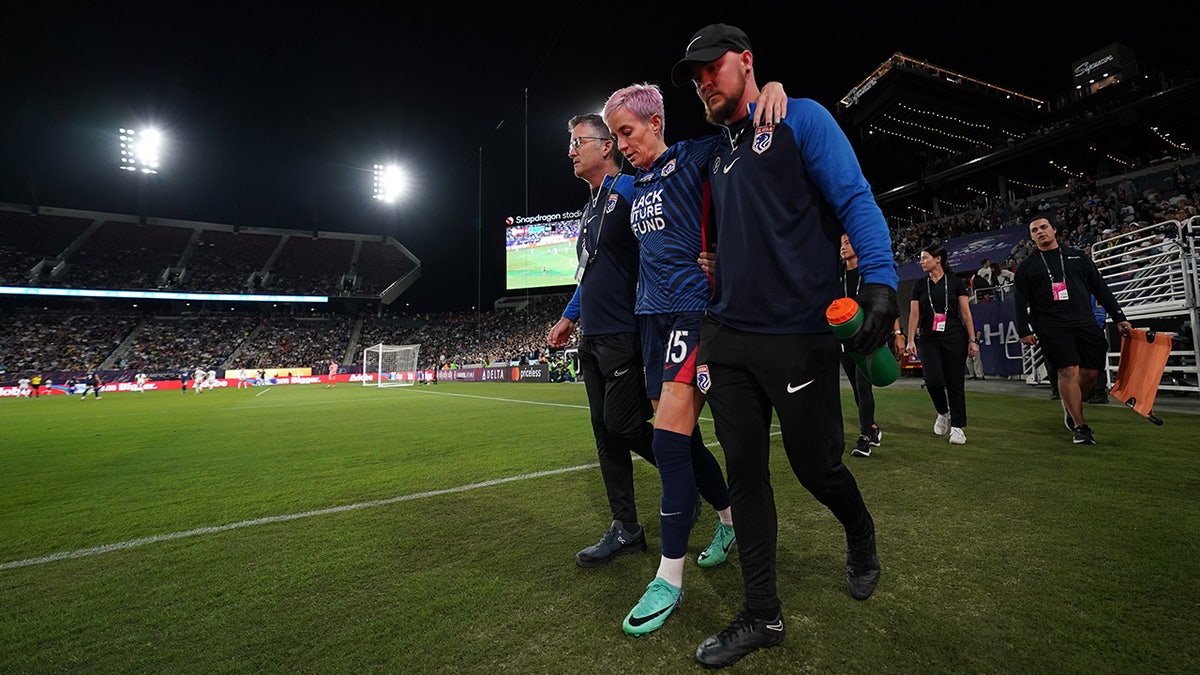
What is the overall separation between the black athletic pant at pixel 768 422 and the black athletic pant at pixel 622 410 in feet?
2.30

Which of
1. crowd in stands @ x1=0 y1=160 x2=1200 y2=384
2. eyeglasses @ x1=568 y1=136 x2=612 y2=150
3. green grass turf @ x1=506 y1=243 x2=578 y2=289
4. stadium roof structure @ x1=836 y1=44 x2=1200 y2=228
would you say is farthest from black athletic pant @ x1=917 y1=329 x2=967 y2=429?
green grass turf @ x1=506 y1=243 x2=578 y2=289

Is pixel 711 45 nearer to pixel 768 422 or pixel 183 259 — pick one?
pixel 768 422

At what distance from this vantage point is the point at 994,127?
34062 mm

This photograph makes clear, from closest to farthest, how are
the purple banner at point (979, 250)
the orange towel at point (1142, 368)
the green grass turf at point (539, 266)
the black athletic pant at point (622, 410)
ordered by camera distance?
the black athletic pant at point (622, 410) < the orange towel at point (1142, 368) < the purple banner at point (979, 250) < the green grass turf at point (539, 266)

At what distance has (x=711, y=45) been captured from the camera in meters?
1.87

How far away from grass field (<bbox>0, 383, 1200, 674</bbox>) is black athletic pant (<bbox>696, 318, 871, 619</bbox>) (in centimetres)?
34

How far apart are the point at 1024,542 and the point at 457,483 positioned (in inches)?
136

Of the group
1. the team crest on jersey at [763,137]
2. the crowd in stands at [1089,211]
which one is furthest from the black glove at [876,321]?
the crowd in stands at [1089,211]

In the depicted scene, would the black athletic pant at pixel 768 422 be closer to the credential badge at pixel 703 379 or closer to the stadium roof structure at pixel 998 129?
the credential badge at pixel 703 379

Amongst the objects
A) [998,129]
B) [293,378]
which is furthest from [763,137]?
[998,129]

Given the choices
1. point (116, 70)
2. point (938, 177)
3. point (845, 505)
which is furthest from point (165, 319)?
point (938, 177)

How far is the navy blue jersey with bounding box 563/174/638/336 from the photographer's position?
248 centimetres

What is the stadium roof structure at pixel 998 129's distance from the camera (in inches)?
981

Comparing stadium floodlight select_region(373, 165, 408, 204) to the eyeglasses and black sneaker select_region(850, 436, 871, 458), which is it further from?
black sneaker select_region(850, 436, 871, 458)
